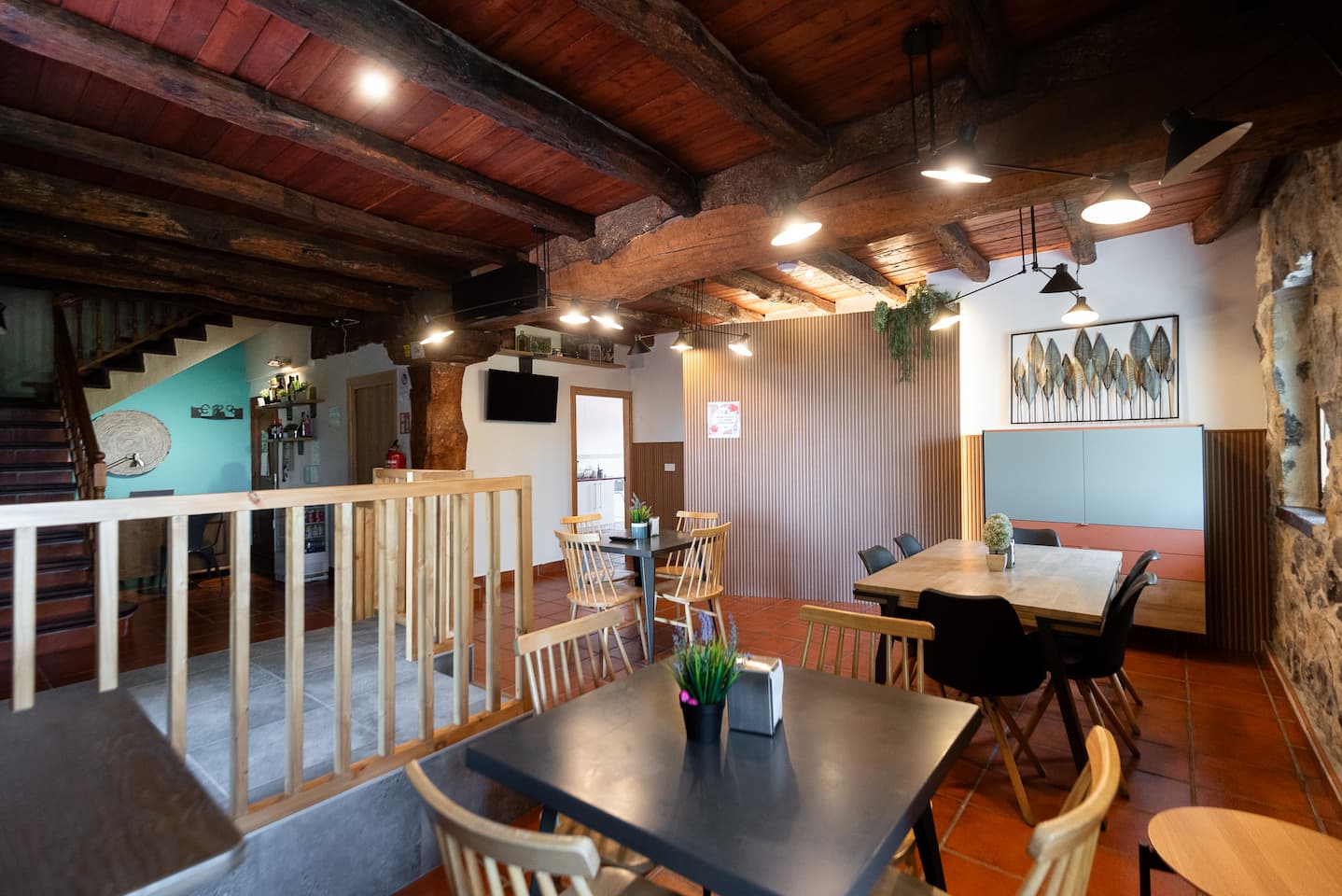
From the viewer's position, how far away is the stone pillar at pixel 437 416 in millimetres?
5645

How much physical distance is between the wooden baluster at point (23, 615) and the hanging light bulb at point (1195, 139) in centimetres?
304

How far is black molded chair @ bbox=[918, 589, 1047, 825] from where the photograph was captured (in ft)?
8.14

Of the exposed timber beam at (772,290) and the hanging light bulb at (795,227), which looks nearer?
the hanging light bulb at (795,227)

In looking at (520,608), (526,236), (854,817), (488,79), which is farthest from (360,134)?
(854,817)

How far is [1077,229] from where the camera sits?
4090 mm

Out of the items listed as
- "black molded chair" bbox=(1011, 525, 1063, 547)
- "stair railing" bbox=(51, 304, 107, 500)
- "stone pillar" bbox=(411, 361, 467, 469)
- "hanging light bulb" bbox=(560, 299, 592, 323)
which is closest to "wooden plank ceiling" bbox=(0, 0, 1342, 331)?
"hanging light bulb" bbox=(560, 299, 592, 323)

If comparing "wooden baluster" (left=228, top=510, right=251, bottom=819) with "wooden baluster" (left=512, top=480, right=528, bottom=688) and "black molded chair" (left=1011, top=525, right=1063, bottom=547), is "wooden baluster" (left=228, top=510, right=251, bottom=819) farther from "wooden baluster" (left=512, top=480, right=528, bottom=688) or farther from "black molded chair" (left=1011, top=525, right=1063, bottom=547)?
"black molded chair" (left=1011, top=525, right=1063, bottom=547)

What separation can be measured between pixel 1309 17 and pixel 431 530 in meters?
3.38

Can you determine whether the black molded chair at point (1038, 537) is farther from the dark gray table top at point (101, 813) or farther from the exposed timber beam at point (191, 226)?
the exposed timber beam at point (191, 226)

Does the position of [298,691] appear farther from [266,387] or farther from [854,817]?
[266,387]

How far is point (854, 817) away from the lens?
45.8 inches

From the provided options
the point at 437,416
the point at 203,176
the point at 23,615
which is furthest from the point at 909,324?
the point at 23,615

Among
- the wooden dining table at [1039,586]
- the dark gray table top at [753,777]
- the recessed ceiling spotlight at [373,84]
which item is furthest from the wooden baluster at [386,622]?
the wooden dining table at [1039,586]

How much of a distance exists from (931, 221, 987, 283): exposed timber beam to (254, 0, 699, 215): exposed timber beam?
2.12 metres
